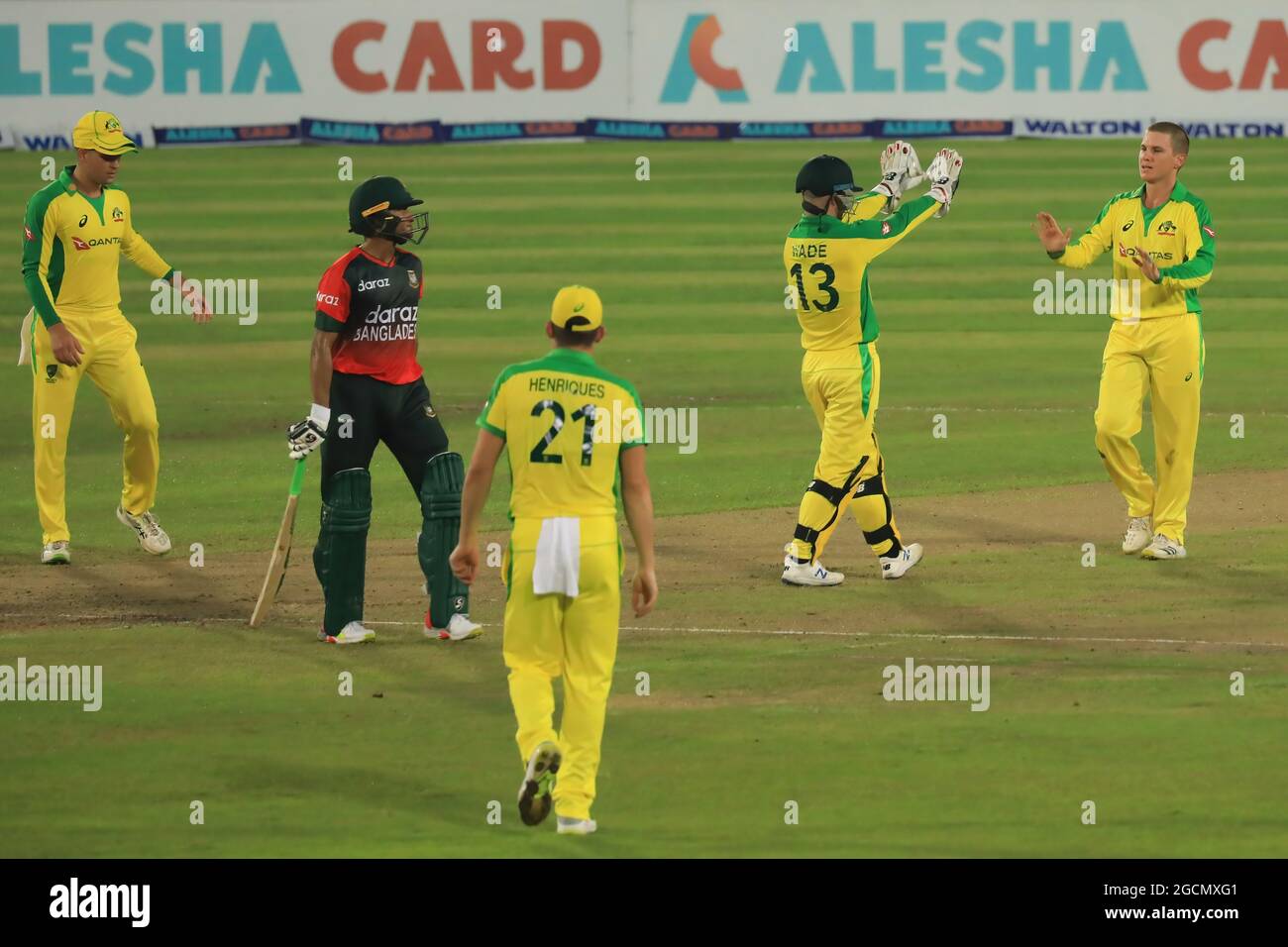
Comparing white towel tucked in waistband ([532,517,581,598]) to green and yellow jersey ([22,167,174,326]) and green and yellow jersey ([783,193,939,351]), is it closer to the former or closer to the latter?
green and yellow jersey ([783,193,939,351])

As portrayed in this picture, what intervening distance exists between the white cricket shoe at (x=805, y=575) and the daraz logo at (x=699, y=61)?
22782mm

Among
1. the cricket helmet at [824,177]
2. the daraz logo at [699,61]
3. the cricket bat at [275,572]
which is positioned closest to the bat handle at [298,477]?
the cricket bat at [275,572]

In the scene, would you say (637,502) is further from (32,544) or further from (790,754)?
(32,544)

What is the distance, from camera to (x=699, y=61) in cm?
3425

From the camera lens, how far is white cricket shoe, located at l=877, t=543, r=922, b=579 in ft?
41.3

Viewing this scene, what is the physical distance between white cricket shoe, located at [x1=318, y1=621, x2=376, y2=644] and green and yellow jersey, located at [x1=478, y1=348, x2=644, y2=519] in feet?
10.7

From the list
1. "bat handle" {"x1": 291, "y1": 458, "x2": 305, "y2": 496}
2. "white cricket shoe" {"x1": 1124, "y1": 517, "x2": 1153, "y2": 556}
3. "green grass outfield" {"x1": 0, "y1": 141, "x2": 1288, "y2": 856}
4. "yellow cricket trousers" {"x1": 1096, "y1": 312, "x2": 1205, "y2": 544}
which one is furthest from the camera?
"white cricket shoe" {"x1": 1124, "y1": 517, "x2": 1153, "y2": 556}

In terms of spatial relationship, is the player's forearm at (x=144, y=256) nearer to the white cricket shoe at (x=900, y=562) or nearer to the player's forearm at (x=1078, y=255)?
the white cricket shoe at (x=900, y=562)

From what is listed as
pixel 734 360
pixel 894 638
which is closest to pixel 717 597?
pixel 894 638

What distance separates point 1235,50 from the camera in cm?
3366

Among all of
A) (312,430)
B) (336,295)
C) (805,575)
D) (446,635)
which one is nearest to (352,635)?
(446,635)

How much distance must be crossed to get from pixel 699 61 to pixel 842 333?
22584 mm

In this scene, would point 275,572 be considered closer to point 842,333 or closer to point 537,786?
point 842,333

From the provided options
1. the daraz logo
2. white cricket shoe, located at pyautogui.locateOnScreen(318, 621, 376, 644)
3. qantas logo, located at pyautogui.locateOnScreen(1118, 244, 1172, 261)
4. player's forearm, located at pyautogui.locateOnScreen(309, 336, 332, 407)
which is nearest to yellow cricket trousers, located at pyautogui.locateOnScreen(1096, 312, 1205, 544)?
qantas logo, located at pyautogui.locateOnScreen(1118, 244, 1172, 261)
